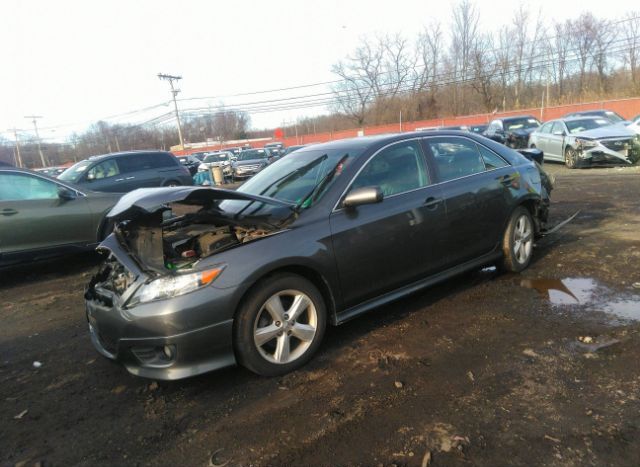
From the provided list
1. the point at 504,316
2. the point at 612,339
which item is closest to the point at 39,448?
the point at 504,316

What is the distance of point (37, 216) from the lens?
6031mm

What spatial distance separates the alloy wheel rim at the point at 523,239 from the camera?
477 centimetres

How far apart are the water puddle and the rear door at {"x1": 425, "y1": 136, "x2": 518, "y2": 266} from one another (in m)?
0.66

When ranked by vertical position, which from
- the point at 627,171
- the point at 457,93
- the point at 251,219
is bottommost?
the point at 627,171

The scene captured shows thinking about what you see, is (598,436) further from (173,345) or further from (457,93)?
(457,93)

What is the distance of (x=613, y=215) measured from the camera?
7133 mm

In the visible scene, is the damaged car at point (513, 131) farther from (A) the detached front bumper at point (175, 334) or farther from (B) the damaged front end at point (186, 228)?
(A) the detached front bumper at point (175, 334)

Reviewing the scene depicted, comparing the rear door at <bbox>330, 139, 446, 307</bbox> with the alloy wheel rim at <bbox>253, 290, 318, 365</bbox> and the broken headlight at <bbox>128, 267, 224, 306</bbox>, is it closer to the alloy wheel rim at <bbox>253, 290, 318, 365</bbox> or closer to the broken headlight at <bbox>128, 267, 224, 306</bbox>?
the alloy wheel rim at <bbox>253, 290, 318, 365</bbox>

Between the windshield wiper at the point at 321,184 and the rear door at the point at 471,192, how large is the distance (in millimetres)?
967

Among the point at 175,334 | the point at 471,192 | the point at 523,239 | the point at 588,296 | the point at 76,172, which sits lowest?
the point at 588,296

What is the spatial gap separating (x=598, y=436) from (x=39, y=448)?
3.08m

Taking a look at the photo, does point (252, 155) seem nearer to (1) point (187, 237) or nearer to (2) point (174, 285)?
(1) point (187, 237)

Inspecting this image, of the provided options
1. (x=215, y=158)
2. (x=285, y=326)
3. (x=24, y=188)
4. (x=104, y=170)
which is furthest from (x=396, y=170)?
(x=215, y=158)

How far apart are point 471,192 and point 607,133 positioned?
11.5 m
